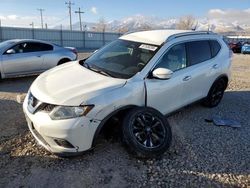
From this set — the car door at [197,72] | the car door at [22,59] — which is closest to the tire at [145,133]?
the car door at [197,72]

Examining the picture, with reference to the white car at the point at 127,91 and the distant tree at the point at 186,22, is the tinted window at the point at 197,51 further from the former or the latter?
the distant tree at the point at 186,22

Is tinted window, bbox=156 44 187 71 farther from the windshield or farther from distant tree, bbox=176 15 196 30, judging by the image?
distant tree, bbox=176 15 196 30

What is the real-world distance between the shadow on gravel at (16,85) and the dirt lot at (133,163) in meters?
2.69

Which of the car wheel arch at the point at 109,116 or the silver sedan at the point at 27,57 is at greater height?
the car wheel arch at the point at 109,116

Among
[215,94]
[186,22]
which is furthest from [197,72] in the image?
[186,22]

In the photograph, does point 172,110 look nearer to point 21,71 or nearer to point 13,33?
point 21,71

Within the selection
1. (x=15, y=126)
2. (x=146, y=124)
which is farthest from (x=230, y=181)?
(x=15, y=126)

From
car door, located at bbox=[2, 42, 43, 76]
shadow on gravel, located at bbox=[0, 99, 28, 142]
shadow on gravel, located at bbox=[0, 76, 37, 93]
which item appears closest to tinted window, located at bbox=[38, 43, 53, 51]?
car door, located at bbox=[2, 42, 43, 76]

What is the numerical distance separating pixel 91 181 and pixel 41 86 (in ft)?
5.23

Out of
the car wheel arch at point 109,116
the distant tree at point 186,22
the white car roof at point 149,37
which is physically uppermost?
the white car roof at point 149,37

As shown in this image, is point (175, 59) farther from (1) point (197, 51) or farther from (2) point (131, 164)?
(2) point (131, 164)

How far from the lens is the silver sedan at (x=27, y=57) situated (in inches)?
337

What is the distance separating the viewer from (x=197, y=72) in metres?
5.40

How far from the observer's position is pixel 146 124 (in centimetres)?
416
